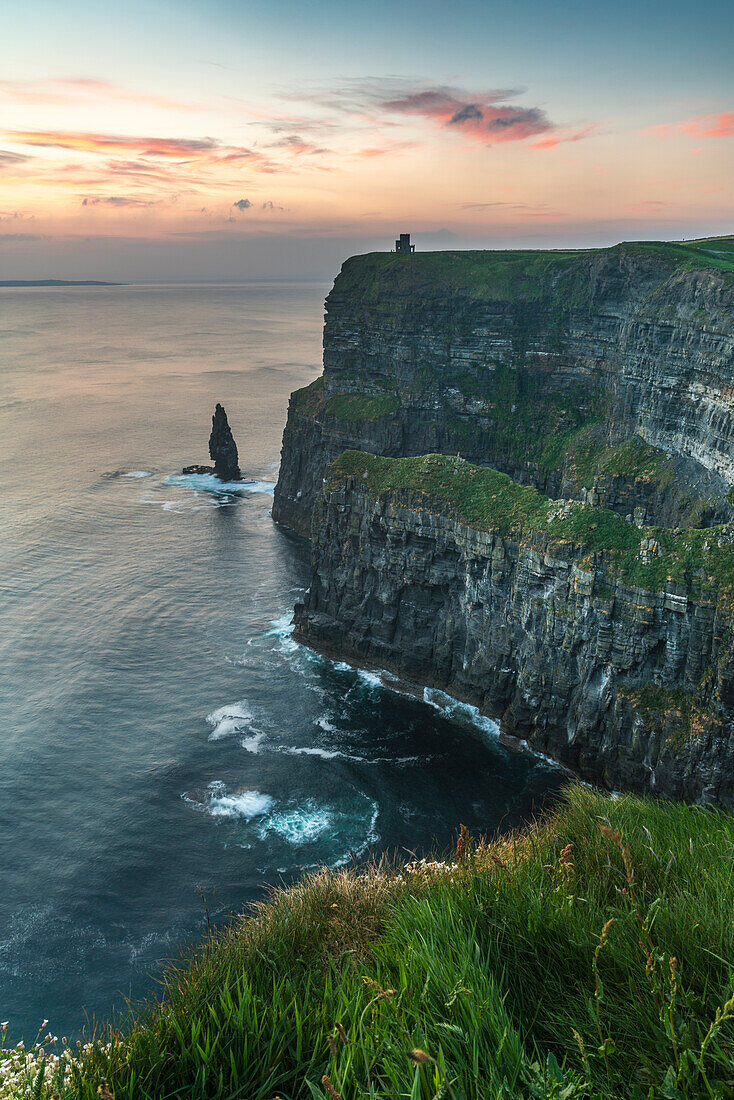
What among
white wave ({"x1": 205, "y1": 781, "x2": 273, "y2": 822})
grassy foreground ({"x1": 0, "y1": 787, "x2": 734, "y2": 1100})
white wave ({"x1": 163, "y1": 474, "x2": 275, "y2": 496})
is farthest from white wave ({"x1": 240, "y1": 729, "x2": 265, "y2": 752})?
white wave ({"x1": 163, "y1": 474, "x2": 275, "y2": 496})

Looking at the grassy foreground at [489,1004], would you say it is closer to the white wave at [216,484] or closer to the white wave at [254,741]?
the white wave at [254,741]

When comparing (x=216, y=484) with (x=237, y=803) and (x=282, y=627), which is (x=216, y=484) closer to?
(x=282, y=627)

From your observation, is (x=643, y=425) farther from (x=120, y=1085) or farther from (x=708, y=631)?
(x=120, y=1085)

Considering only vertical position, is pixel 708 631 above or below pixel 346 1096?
below

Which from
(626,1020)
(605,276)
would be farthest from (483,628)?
(605,276)

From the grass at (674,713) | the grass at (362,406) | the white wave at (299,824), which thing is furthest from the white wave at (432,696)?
the grass at (362,406)

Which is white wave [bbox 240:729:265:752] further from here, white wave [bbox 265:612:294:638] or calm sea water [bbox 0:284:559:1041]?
white wave [bbox 265:612:294:638]

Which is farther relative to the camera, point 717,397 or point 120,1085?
point 717,397
